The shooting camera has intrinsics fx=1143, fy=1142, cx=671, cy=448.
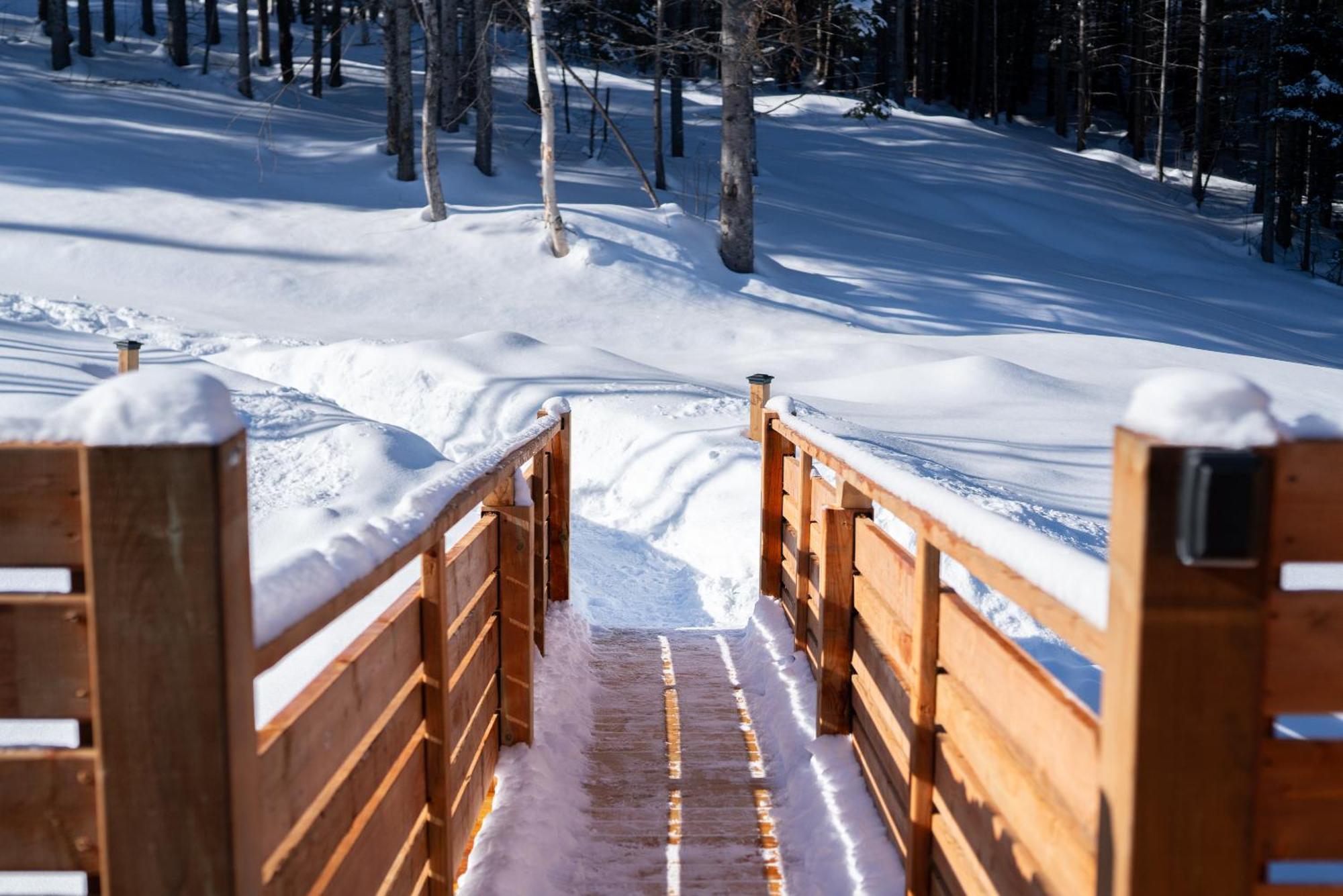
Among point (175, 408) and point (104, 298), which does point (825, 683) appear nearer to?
point (175, 408)

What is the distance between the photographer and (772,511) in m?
6.85

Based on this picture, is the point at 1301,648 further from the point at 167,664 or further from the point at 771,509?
the point at 771,509

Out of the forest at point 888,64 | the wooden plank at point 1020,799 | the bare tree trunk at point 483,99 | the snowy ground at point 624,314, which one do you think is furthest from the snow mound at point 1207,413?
the bare tree trunk at point 483,99

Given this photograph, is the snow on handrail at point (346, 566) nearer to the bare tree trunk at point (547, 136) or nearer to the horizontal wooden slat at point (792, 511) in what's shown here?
the horizontal wooden slat at point (792, 511)

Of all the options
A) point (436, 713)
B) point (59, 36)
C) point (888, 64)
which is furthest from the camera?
point (888, 64)

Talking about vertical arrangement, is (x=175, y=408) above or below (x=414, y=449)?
above

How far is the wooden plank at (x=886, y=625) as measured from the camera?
10.4 ft

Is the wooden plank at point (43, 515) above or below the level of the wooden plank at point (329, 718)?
above

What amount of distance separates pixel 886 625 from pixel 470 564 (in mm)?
1270

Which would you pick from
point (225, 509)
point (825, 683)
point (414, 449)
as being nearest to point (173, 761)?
point (225, 509)

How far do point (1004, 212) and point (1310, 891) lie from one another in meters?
26.4

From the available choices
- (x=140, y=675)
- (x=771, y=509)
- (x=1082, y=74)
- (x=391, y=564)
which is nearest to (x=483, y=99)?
(x=771, y=509)

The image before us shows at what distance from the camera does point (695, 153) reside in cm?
2836

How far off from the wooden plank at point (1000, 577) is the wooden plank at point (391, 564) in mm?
1104
